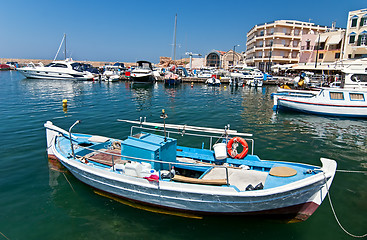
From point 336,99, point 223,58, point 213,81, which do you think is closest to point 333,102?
point 336,99

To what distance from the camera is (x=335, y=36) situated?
1962 inches

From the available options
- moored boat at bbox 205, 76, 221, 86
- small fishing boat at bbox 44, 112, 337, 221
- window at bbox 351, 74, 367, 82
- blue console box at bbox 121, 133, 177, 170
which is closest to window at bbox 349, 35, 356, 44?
moored boat at bbox 205, 76, 221, 86

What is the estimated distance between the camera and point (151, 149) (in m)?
7.95

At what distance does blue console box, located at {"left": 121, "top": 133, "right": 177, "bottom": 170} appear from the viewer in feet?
26.4

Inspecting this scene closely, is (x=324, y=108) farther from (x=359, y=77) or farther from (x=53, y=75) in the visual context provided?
(x=53, y=75)

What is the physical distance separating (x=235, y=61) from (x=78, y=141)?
85.9 metres

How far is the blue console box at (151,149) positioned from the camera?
804 cm

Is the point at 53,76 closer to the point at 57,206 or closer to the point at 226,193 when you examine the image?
the point at 57,206

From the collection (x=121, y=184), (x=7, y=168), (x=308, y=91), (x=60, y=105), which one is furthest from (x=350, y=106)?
(x=60, y=105)

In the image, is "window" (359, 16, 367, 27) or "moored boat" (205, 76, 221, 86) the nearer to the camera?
"window" (359, 16, 367, 27)

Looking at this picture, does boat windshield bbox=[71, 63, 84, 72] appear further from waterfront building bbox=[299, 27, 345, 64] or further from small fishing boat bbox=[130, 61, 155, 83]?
waterfront building bbox=[299, 27, 345, 64]

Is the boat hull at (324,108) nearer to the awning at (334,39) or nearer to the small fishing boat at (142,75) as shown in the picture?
the awning at (334,39)

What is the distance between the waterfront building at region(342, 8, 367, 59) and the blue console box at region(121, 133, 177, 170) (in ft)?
151

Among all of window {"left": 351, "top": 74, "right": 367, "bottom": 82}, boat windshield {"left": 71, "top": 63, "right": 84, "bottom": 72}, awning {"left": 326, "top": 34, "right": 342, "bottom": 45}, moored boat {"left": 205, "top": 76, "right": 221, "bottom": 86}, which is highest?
awning {"left": 326, "top": 34, "right": 342, "bottom": 45}
